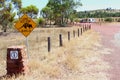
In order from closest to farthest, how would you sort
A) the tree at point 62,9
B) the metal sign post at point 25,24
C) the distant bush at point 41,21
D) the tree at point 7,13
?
the metal sign post at point 25,24
the tree at point 7,13
the tree at point 62,9
the distant bush at point 41,21

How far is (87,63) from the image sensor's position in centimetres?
1469

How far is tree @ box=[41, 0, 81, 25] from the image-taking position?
245 ft

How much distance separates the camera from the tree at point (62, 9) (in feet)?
245

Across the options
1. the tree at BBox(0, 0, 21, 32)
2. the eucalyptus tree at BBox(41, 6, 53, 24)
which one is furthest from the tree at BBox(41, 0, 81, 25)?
the tree at BBox(0, 0, 21, 32)

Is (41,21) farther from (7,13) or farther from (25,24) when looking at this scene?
(25,24)

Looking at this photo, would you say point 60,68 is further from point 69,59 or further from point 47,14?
point 47,14

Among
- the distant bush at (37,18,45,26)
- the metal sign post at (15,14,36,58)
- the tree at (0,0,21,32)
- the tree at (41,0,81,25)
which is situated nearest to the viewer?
the metal sign post at (15,14,36,58)

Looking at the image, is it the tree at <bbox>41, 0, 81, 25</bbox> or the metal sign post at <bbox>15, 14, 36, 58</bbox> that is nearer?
the metal sign post at <bbox>15, 14, 36, 58</bbox>

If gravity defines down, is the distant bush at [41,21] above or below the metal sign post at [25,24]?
below

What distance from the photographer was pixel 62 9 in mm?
75688

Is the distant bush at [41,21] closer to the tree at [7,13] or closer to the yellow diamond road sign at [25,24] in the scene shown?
the tree at [7,13]

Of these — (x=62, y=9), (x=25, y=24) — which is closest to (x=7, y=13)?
(x=62, y=9)

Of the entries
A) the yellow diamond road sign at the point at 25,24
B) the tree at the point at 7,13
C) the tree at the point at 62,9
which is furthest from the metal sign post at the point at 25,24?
the tree at the point at 62,9

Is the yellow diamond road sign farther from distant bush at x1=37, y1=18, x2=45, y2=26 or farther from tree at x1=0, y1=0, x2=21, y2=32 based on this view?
distant bush at x1=37, y1=18, x2=45, y2=26
